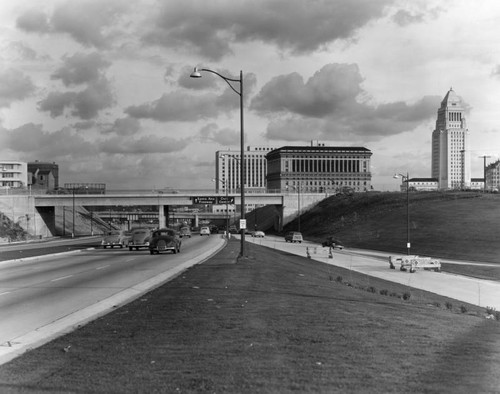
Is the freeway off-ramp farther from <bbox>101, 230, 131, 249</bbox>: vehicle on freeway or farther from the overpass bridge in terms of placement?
the overpass bridge

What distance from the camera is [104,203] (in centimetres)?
10831

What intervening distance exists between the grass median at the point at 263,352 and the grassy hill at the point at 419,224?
4533 cm

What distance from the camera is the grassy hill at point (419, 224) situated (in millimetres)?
61000

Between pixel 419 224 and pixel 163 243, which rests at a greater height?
pixel 419 224

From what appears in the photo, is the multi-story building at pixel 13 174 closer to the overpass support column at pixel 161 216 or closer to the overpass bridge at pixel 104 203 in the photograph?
the overpass bridge at pixel 104 203

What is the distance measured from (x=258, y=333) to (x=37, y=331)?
184 inches

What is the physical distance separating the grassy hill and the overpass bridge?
534 cm

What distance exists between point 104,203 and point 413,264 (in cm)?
7724

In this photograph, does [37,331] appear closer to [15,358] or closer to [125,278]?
[15,358]

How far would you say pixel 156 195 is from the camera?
109m

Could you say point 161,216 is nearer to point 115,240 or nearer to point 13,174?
point 115,240

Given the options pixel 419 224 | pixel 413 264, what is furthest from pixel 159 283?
pixel 419 224

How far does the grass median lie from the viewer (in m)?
6.70

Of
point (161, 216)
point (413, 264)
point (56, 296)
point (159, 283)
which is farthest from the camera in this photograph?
point (161, 216)
